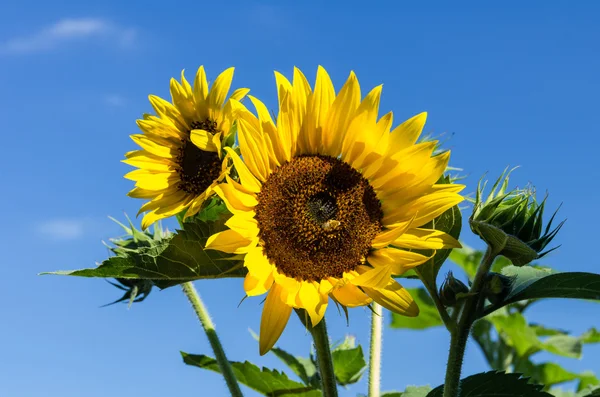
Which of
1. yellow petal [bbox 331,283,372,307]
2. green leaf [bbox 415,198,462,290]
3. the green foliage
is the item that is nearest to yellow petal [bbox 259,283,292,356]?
yellow petal [bbox 331,283,372,307]

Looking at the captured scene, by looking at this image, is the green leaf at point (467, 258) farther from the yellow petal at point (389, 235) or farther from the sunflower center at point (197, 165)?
the yellow petal at point (389, 235)

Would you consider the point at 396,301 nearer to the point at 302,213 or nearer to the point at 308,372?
the point at 302,213

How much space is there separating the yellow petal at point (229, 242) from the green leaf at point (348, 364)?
1530mm

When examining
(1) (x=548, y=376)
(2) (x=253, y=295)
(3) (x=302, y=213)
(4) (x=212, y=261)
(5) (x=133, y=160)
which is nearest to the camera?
(2) (x=253, y=295)

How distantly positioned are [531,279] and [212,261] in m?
0.95

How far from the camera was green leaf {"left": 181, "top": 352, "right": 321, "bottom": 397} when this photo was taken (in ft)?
9.96

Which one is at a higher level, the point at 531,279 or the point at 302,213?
the point at 302,213

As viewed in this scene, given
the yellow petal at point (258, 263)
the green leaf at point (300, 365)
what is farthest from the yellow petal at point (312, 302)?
the green leaf at point (300, 365)

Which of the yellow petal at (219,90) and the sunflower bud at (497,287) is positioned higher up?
the yellow petal at (219,90)

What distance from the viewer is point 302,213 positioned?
7.73 ft

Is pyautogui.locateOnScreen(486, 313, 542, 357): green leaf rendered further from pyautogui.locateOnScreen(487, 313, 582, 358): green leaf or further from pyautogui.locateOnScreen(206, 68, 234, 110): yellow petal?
pyautogui.locateOnScreen(206, 68, 234, 110): yellow petal

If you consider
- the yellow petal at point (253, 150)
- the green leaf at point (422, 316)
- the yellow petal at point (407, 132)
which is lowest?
the yellow petal at point (407, 132)

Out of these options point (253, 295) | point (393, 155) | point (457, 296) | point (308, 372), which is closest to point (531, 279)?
point (457, 296)

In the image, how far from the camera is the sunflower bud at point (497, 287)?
2.25 meters
